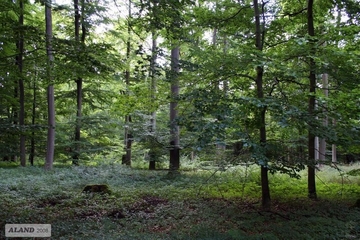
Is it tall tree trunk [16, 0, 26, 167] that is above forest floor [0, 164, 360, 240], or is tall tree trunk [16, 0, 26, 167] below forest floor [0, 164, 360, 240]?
above

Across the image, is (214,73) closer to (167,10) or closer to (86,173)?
(167,10)

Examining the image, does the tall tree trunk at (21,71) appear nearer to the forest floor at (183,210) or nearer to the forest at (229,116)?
the forest at (229,116)

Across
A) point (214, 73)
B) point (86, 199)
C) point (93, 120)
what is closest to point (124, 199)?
point (86, 199)

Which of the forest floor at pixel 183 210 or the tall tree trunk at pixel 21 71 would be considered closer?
the forest floor at pixel 183 210

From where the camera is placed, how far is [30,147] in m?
18.6

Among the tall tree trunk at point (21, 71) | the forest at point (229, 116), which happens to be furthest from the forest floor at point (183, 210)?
the tall tree trunk at point (21, 71)

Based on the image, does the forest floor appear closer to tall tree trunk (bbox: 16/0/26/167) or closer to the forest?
the forest

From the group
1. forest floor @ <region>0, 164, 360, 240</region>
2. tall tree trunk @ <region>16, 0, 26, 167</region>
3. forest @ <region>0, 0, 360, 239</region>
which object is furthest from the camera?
tall tree trunk @ <region>16, 0, 26, 167</region>

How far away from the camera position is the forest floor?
17.7ft

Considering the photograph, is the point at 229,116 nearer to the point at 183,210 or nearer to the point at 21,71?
the point at 183,210

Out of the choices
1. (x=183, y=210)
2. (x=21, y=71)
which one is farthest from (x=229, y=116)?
(x=21, y=71)

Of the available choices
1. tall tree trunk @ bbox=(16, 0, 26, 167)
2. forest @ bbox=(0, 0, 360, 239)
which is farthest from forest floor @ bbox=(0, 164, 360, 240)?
tall tree trunk @ bbox=(16, 0, 26, 167)

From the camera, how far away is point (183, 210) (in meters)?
6.93

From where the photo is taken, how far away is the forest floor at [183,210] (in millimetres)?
5395
